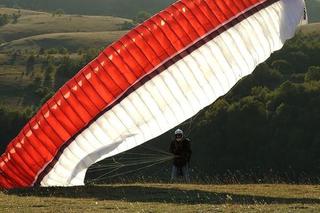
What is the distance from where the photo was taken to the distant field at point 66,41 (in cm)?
16050

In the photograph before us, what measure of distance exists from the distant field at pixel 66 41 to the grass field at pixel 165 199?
461 ft

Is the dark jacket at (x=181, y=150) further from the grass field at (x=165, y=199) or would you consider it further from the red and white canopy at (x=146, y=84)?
the red and white canopy at (x=146, y=84)

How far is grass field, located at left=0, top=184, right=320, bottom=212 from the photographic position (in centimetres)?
1346

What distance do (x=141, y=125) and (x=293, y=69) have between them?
300 feet

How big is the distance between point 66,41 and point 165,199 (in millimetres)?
154510

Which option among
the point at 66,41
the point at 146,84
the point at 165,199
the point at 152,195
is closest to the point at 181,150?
the point at 146,84

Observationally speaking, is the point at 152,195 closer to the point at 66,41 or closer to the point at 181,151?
the point at 181,151

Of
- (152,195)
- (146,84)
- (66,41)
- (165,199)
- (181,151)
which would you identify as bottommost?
(66,41)

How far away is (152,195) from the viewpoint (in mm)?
15938

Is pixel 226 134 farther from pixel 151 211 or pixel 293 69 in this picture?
pixel 151 211

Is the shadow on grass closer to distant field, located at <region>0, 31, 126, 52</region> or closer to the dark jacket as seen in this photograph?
the dark jacket

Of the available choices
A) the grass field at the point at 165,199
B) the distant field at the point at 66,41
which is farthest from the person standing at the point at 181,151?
the distant field at the point at 66,41

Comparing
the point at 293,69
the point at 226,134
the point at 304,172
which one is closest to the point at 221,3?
the point at 304,172

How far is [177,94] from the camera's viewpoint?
17562 mm
